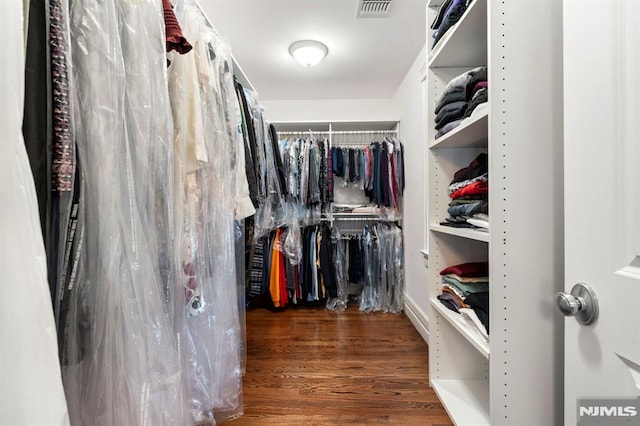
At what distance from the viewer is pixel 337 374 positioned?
1446mm

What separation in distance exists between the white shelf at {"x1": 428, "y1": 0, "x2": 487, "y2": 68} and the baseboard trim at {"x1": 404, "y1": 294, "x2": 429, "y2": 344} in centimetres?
166

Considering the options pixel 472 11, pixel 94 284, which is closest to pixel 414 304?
pixel 472 11

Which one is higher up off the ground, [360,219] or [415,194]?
[415,194]

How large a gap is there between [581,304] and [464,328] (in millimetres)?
542

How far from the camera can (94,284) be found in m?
0.56

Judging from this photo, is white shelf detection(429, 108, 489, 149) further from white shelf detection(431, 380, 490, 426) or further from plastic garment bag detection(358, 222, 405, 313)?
plastic garment bag detection(358, 222, 405, 313)

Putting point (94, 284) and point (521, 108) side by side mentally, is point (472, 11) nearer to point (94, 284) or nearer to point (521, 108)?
point (521, 108)

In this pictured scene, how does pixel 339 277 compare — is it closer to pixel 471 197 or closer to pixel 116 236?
pixel 471 197

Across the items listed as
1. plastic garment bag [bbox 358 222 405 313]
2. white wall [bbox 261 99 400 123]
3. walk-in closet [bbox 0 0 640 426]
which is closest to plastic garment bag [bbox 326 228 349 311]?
plastic garment bag [bbox 358 222 405 313]

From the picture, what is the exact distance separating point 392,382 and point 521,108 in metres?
1.42

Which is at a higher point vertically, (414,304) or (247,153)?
(247,153)

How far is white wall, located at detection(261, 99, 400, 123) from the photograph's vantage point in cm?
285

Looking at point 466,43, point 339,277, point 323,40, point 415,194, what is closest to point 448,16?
point 466,43

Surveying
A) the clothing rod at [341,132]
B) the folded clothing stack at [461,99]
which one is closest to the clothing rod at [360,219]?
the clothing rod at [341,132]
